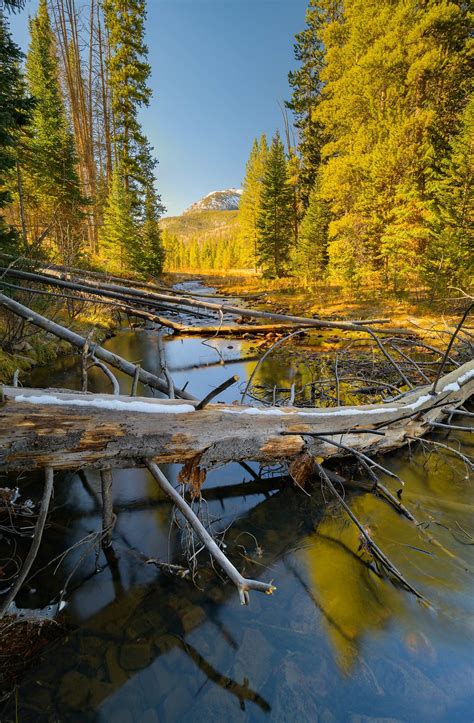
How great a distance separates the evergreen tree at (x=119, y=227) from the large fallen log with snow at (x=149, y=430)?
78.4 ft

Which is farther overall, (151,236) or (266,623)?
(151,236)

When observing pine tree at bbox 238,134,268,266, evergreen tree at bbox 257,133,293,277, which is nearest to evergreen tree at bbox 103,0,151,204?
evergreen tree at bbox 257,133,293,277

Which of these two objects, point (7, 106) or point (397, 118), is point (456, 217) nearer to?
point (397, 118)

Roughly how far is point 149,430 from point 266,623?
1807 millimetres

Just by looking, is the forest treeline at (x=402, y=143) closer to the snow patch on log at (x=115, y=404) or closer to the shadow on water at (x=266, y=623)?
the shadow on water at (x=266, y=623)

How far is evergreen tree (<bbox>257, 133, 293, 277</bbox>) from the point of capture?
29.0 metres

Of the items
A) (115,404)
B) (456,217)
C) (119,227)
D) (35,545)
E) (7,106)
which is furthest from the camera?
(119,227)

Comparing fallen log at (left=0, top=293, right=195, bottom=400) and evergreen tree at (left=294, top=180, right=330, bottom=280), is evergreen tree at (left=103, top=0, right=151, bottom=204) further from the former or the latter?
fallen log at (left=0, top=293, right=195, bottom=400)

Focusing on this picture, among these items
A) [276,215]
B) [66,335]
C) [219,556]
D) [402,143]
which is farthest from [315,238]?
[219,556]

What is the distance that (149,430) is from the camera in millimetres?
2426

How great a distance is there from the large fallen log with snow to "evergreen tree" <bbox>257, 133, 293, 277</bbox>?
1121 inches

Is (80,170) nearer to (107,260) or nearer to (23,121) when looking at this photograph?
(107,260)

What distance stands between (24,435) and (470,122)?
665 inches

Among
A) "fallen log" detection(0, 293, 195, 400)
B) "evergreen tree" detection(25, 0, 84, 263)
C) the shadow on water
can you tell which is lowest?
the shadow on water
